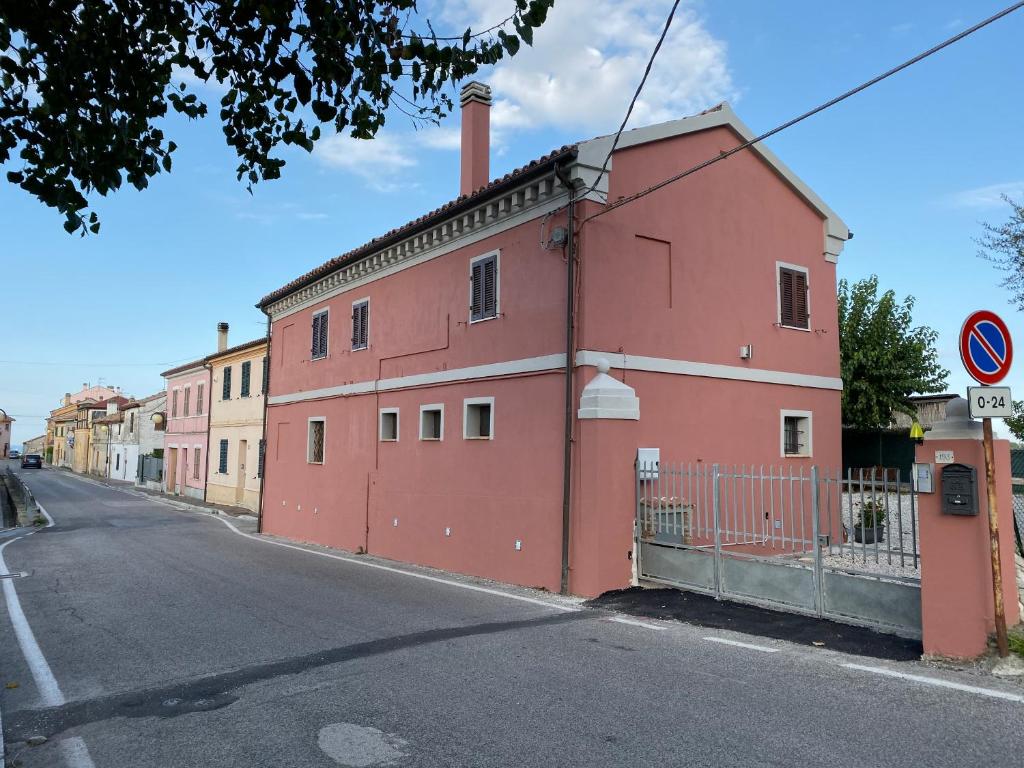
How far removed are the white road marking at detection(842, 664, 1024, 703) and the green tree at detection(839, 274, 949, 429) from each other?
20.5m

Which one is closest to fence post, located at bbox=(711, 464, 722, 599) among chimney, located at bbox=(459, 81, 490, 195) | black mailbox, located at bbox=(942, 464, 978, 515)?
black mailbox, located at bbox=(942, 464, 978, 515)

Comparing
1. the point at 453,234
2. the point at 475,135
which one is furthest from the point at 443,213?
the point at 475,135

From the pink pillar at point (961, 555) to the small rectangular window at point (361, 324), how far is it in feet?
40.3

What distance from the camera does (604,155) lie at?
1041 cm

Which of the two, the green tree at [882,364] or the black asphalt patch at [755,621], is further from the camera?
the green tree at [882,364]

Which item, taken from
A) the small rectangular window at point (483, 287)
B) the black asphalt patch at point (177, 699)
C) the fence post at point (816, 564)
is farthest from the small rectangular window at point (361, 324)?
the fence post at point (816, 564)

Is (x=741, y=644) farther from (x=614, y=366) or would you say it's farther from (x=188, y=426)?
(x=188, y=426)

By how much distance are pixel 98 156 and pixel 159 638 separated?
5.02m

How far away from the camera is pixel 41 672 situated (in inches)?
257

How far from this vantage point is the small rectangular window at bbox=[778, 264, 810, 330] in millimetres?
13117

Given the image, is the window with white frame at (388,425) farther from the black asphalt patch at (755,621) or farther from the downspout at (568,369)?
the black asphalt patch at (755,621)

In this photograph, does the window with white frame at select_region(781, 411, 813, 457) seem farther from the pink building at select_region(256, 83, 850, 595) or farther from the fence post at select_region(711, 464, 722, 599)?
the fence post at select_region(711, 464, 722, 599)

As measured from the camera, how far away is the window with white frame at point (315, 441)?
719 inches

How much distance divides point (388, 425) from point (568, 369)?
6172 mm
